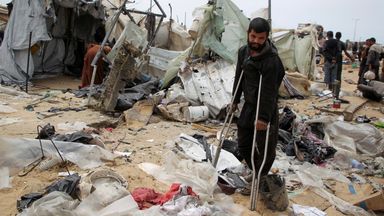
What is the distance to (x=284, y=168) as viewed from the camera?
4801 mm

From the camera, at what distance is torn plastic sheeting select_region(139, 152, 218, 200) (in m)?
3.66

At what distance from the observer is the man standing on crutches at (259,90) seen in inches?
133

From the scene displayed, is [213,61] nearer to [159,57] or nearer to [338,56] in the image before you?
[159,57]

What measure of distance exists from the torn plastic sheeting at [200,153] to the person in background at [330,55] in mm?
7243

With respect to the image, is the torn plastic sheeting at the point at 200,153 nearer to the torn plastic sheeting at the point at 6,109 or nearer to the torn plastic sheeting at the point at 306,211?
the torn plastic sheeting at the point at 306,211

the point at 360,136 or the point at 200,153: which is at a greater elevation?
the point at 360,136

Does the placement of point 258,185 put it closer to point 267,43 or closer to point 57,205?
point 267,43

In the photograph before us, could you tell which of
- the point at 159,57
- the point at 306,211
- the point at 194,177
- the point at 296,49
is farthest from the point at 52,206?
the point at 296,49

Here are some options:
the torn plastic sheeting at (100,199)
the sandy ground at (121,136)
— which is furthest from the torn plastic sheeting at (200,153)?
the torn plastic sheeting at (100,199)

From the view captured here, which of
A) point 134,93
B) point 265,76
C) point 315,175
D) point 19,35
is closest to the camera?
point 265,76

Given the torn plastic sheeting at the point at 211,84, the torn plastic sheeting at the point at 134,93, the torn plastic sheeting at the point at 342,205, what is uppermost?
the torn plastic sheeting at the point at 211,84

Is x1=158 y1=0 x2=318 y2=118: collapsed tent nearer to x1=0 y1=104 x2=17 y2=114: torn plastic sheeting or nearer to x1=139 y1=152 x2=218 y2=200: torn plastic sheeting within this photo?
x1=139 y1=152 x2=218 y2=200: torn plastic sheeting

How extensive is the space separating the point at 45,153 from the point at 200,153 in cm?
195

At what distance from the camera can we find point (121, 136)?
5727 millimetres
